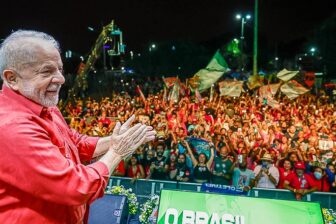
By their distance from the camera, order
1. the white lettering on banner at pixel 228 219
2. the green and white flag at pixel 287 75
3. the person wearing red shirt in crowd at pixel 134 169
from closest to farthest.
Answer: the white lettering on banner at pixel 228 219
the person wearing red shirt in crowd at pixel 134 169
the green and white flag at pixel 287 75

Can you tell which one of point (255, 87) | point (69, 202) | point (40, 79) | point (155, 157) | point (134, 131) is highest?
point (255, 87)

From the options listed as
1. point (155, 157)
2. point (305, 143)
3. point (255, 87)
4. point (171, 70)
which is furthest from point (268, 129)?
point (171, 70)

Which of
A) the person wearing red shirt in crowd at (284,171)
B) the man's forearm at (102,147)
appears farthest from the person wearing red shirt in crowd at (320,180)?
the man's forearm at (102,147)

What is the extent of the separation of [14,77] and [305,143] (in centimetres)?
862

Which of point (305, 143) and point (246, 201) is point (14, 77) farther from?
point (305, 143)

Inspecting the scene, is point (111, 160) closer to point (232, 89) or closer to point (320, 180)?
point (320, 180)

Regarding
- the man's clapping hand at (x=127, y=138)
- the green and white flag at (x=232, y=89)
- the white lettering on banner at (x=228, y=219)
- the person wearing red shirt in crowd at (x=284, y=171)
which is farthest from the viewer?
the green and white flag at (x=232, y=89)

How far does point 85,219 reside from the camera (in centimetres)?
193

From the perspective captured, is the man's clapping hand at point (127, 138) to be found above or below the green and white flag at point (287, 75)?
below

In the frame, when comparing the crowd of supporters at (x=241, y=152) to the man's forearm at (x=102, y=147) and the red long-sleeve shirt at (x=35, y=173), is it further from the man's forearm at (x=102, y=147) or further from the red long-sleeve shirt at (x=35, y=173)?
the red long-sleeve shirt at (x=35, y=173)

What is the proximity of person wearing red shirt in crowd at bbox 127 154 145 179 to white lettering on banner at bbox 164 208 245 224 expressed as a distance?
4.26 meters

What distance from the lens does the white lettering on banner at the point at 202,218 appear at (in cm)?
356

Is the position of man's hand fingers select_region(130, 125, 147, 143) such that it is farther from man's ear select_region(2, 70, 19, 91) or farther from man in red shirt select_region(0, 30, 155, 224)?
man's ear select_region(2, 70, 19, 91)

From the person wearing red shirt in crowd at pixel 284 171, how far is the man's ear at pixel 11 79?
6.36 meters
